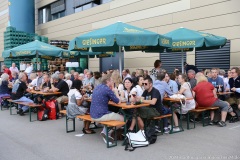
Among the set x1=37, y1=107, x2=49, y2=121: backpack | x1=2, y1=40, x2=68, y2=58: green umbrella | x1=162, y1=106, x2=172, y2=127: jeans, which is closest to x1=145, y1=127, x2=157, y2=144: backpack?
x1=162, y1=106, x2=172, y2=127: jeans

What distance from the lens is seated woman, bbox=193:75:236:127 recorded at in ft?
23.3

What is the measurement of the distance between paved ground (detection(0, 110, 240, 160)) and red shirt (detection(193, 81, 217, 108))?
664 mm

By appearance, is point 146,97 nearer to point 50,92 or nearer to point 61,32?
point 50,92

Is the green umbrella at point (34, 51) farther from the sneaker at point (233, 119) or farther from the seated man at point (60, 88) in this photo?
the sneaker at point (233, 119)

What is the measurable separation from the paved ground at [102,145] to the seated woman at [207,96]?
16.1 inches

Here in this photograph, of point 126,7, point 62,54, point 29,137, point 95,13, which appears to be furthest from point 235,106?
point 95,13

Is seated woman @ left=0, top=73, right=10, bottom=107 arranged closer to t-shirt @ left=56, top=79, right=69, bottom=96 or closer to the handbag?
t-shirt @ left=56, top=79, right=69, bottom=96

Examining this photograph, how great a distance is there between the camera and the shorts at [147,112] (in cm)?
602

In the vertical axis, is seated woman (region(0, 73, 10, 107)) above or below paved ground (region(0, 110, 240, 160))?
above

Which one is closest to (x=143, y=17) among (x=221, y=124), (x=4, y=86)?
(x=4, y=86)

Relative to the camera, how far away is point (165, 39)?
302 inches

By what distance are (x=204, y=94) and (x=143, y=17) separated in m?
8.09

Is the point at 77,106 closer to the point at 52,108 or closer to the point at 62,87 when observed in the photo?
the point at 52,108

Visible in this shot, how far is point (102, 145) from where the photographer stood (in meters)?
5.72
